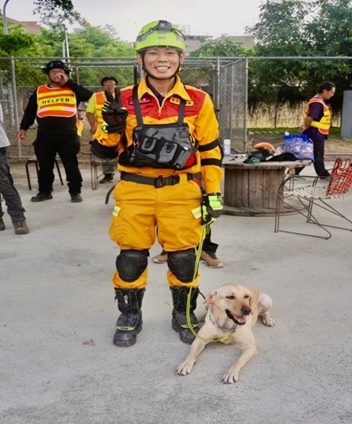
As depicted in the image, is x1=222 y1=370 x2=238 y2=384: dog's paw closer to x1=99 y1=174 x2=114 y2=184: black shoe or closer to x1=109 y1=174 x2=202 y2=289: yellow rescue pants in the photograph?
x1=109 y1=174 x2=202 y2=289: yellow rescue pants

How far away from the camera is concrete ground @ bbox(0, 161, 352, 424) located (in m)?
2.48

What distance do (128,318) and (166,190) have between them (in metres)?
0.89

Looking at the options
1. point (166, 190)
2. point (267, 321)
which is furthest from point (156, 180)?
point (267, 321)

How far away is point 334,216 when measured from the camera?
6.26 m

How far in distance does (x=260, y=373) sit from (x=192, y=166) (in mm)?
1257

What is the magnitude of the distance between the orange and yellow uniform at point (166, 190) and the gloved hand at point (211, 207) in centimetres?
3

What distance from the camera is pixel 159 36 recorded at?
284 cm

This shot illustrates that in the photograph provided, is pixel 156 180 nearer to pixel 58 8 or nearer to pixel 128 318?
pixel 128 318

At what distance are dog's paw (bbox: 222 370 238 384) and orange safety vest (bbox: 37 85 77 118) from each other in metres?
4.98

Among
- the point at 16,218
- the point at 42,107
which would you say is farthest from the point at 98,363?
the point at 42,107

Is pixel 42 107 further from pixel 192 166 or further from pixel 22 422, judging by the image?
pixel 22 422

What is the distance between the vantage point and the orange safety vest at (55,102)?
6.75 meters

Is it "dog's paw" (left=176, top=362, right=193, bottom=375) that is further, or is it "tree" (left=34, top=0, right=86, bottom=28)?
"tree" (left=34, top=0, right=86, bottom=28)

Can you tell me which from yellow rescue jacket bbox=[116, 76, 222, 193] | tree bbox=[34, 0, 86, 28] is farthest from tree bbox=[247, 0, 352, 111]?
yellow rescue jacket bbox=[116, 76, 222, 193]
